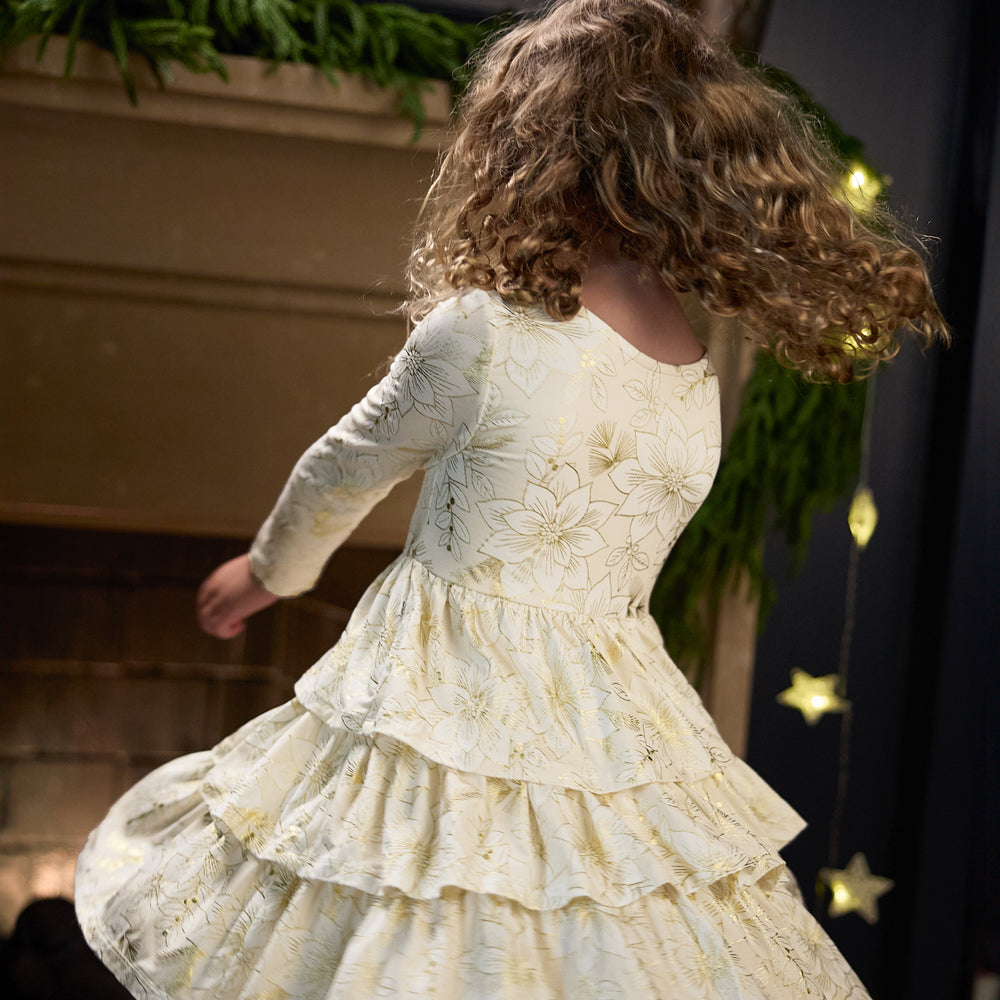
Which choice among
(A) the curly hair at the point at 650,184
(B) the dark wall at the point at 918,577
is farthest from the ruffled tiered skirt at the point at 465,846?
(B) the dark wall at the point at 918,577

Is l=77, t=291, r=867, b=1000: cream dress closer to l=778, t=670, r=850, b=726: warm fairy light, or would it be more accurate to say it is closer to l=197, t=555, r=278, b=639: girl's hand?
l=197, t=555, r=278, b=639: girl's hand

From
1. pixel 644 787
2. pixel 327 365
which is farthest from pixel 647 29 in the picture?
pixel 327 365

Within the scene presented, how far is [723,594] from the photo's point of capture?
4.80 ft

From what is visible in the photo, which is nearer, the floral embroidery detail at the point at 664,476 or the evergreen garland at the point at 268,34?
the floral embroidery detail at the point at 664,476

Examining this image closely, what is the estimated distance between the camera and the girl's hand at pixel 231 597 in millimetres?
917

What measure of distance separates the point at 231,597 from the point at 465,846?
1.20ft

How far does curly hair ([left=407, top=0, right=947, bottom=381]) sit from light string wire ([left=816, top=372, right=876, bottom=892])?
83 cm

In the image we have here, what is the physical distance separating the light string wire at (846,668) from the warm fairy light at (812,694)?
0.03 meters

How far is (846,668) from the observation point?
1646 millimetres

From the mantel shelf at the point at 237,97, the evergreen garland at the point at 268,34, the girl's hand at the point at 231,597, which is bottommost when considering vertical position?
the girl's hand at the point at 231,597

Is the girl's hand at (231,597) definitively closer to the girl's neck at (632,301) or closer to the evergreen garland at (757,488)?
the girl's neck at (632,301)

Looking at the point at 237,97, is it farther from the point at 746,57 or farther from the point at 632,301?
the point at 632,301

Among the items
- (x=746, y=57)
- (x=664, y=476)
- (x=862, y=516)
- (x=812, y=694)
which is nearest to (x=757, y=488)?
(x=862, y=516)

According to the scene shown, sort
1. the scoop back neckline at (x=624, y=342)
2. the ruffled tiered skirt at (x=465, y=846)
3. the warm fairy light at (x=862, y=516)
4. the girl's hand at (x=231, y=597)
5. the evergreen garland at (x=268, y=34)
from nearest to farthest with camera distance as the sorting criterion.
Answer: the ruffled tiered skirt at (x=465, y=846)
the scoop back neckline at (x=624, y=342)
the girl's hand at (x=231, y=597)
the evergreen garland at (x=268, y=34)
the warm fairy light at (x=862, y=516)
